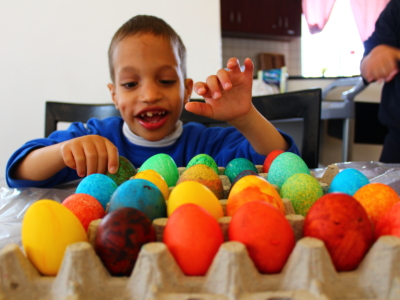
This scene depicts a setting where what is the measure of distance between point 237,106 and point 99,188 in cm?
53

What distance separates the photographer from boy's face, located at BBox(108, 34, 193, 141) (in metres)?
1.09

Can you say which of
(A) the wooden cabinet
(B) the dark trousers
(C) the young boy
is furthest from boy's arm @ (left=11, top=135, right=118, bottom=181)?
(A) the wooden cabinet

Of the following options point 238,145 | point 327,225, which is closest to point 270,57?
point 238,145

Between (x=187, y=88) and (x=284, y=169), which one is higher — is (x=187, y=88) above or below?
above

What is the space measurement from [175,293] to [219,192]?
1.01 ft

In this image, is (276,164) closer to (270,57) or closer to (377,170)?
(377,170)

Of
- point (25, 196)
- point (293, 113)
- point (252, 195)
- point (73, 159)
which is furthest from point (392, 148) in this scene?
point (25, 196)

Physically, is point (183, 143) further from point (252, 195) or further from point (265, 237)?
point (265, 237)

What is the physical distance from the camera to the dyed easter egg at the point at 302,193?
1.77 feet

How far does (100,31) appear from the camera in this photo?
7.04 ft

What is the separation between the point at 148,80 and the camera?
3.61ft

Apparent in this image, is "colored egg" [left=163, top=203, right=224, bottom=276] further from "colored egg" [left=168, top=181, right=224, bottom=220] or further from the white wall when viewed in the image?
the white wall

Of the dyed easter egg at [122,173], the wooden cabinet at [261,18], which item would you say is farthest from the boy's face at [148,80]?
the wooden cabinet at [261,18]

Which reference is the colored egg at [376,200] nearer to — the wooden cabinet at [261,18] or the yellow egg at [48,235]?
the yellow egg at [48,235]
